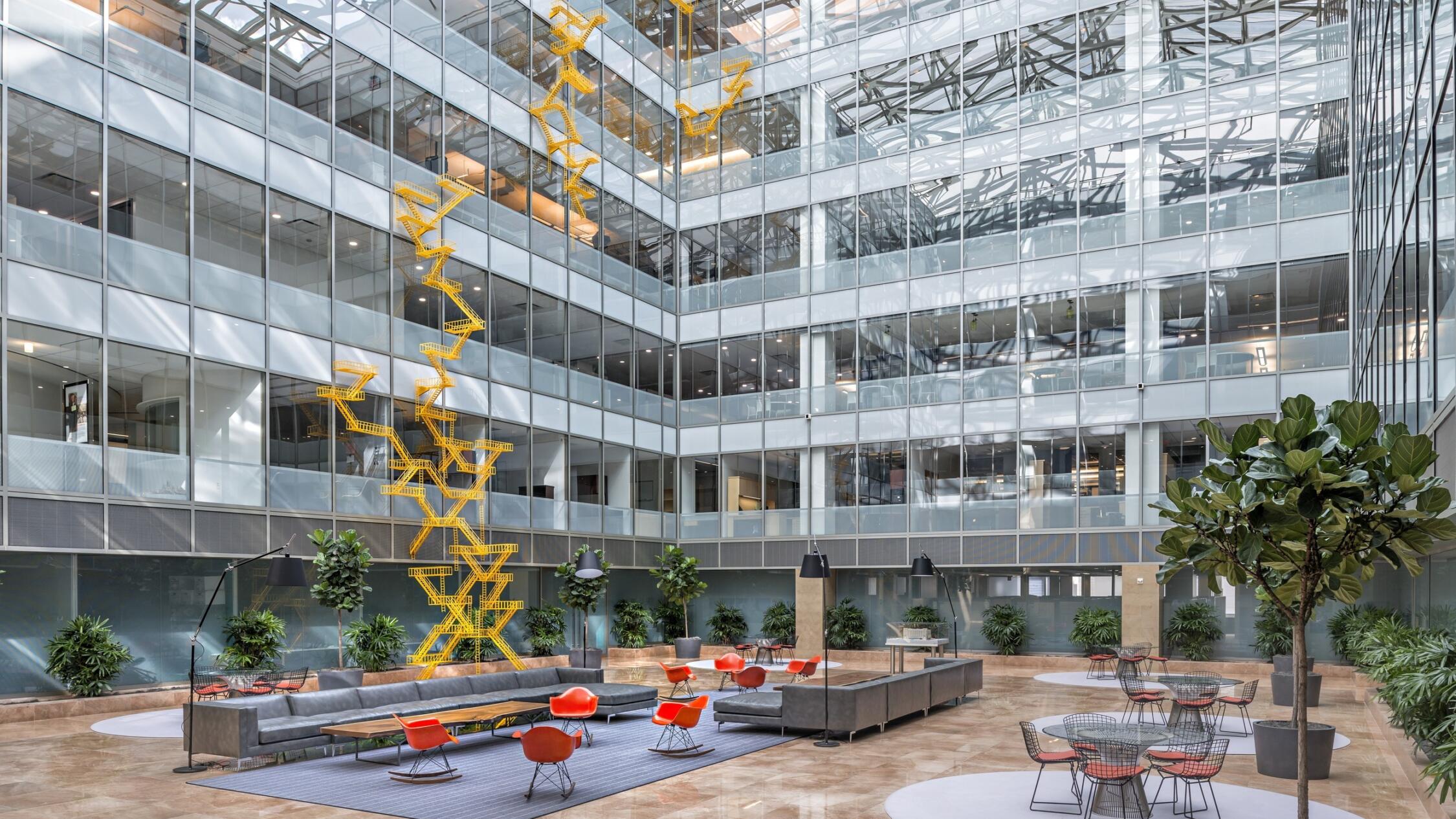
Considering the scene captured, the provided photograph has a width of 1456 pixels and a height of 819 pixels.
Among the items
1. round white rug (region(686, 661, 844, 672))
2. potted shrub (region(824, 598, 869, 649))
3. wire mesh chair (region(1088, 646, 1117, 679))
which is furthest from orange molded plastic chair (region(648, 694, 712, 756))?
potted shrub (region(824, 598, 869, 649))

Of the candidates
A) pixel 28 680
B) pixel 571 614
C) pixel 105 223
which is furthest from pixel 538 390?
pixel 28 680

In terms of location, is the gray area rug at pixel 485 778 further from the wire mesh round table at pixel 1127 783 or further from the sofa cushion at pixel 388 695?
the wire mesh round table at pixel 1127 783

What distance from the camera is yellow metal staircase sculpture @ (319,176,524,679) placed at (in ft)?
75.7

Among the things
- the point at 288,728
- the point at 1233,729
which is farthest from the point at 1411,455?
the point at 288,728

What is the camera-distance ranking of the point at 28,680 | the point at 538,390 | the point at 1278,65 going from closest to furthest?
the point at 28,680, the point at 1278,65, the point at 538,390

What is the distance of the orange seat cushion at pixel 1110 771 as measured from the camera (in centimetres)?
980

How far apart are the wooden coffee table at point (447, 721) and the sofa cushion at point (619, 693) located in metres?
1.04

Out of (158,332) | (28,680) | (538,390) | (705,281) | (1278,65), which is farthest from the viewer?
(705,281)

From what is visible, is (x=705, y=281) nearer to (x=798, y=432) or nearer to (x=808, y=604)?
(x=798, y=432)

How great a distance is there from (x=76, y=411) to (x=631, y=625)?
52.2 ft

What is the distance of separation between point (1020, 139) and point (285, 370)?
19083 millimetres

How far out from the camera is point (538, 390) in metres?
27.0

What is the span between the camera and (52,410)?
16.8 metres

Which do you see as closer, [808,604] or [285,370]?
[285,370]
